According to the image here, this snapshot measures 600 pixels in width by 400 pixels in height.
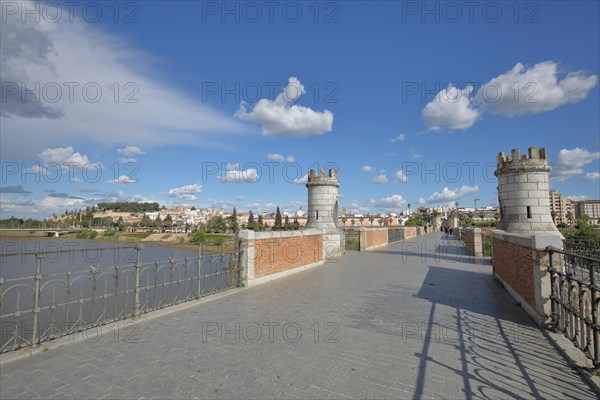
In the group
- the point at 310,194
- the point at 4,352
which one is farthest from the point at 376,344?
the point at 310,194

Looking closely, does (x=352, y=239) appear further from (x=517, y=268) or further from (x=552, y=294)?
(x=552, y=294)

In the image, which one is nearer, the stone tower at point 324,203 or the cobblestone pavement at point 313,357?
the cobblestone pavement at point 313,357

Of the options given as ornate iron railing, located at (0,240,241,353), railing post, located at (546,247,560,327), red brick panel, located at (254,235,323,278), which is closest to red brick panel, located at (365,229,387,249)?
red brick panel, located at (254,235,323,278)

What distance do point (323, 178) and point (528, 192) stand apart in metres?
8.17

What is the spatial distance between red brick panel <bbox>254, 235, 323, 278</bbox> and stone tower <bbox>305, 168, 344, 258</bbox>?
54.3 inches

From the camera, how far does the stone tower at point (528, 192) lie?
10957 millimetres

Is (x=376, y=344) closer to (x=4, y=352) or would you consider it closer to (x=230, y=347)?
(x=230, y=347)

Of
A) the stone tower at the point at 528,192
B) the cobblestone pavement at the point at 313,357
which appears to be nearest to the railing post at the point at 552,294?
the cobblestone pavement at the point at 313,357

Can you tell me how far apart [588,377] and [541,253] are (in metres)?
2.38

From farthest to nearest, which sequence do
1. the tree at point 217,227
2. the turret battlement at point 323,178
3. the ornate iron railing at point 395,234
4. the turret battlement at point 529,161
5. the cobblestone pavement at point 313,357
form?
the tree at point 217,227, the ornate iron railing at point 395,234, the turret battlement at point 323,178, the turret battlement at point 529,161, the cobblestone pavement at point 313,357

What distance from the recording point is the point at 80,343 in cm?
463

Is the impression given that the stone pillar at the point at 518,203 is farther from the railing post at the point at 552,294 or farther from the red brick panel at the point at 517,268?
the railing post at the point at 552,294

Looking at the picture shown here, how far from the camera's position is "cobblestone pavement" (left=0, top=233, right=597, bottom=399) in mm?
3426

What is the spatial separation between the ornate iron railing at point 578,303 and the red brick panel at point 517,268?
24.5 inches
